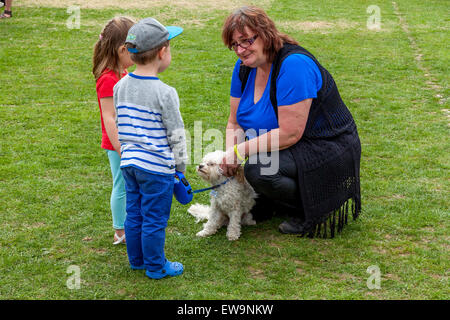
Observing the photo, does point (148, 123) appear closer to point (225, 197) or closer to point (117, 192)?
point (117, 192)

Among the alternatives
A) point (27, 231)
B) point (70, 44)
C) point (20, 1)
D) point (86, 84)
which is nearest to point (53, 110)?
point (86, 84)

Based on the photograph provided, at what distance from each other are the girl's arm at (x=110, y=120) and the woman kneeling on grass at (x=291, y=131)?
0.91m

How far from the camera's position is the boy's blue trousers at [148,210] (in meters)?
3.21

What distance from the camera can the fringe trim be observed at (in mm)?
3971

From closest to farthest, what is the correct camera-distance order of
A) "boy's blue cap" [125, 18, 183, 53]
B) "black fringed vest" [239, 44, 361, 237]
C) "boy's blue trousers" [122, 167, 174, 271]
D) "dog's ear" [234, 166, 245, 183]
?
"boy's blue cap" [125, 18, 183, 53]
"boy's blue trousers" [122, 167, 174, 271]
"black fringed vest" [239, 44, 361, 237]
"dog's ear" [234, 166, 245, 183]

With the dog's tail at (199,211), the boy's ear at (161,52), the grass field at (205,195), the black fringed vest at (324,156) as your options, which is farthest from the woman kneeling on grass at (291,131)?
the boy's ear at (161,52)

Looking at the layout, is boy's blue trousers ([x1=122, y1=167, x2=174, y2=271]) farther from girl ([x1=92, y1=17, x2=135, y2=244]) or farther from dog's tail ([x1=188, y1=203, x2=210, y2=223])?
dog's tail ([x1=188, y1=203, x2=210, y2=223])

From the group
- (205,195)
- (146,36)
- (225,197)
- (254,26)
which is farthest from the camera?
(205,195)

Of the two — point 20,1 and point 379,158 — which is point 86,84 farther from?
point 20,1

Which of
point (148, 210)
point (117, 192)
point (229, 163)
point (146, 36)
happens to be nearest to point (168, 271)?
point (148, 210)

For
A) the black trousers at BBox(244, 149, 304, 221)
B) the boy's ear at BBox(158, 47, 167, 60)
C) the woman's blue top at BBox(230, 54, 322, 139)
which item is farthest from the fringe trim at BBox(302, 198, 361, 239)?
the boy's ear at BBox(158, 47, 167, 60)

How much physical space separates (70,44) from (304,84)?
8699 millimetres

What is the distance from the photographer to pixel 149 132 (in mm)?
3143

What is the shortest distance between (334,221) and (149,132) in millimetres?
1690
